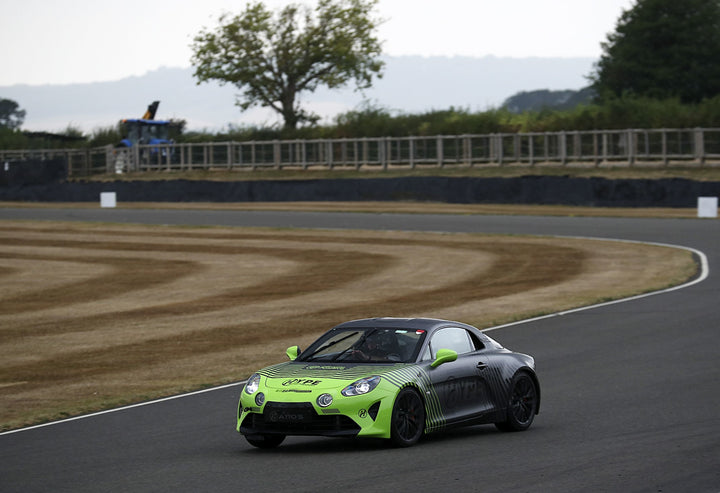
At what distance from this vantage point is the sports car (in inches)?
380

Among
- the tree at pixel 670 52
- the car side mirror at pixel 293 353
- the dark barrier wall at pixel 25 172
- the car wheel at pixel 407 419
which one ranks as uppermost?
the tree at pixel 670 52

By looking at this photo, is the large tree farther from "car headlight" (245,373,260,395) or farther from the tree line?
"car headlight" (245,373,260,395)

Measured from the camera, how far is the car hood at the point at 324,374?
9.80m

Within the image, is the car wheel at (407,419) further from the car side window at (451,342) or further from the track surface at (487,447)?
the car side window at (451,342)

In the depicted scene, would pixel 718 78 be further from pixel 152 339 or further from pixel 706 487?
pixel 706 487

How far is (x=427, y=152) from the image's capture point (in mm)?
64375

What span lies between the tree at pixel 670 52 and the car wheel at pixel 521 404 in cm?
7831

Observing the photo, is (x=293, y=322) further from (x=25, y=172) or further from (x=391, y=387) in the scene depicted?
(x=25, y=172)

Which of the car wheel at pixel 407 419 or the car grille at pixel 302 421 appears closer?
the car grille at pixel 302 421

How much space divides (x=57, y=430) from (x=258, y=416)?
3127mm

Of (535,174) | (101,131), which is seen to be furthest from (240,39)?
(535,174)

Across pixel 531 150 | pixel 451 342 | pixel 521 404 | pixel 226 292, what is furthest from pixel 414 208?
pixel 451 342

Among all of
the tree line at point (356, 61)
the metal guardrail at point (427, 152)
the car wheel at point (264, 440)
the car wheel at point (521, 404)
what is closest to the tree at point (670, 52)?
the tree line at point (356, 61)

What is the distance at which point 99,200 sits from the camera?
69.0 m
